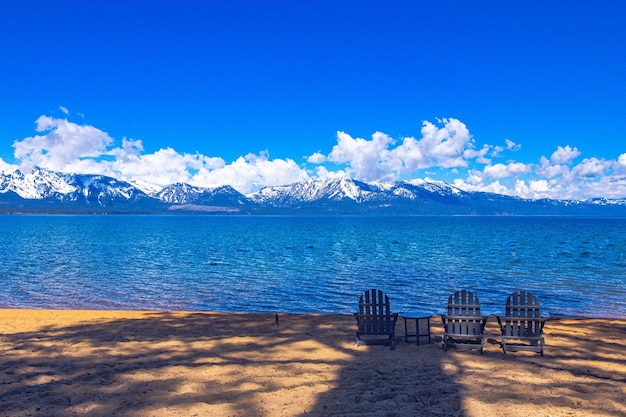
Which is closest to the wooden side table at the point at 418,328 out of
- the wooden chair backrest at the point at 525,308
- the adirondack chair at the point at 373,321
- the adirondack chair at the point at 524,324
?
the adirondack chair at the point at 373,321

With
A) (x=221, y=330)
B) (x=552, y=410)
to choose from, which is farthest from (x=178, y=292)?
(x=552, y=410)

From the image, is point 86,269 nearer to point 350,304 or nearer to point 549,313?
point 350,304

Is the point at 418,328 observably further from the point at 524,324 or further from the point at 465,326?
the point at 524,324

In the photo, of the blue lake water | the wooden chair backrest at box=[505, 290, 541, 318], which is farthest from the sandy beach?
the blue lake water

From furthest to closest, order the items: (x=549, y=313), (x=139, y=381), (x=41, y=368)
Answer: (x=549, y=313)
(x=41, y=368)
(x=139, y=381)

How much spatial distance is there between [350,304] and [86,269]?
26.5 meters

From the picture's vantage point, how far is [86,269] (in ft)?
126

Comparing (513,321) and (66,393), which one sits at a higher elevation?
(513,321)

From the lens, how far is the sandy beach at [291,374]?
8.26 m

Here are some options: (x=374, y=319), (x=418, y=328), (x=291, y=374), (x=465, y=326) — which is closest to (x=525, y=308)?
(x=465, y=326)

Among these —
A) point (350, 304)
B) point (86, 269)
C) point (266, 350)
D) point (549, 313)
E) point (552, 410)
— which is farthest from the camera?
point (86, 269)

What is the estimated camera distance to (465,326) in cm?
1236

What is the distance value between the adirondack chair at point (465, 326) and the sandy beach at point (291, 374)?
38 cm

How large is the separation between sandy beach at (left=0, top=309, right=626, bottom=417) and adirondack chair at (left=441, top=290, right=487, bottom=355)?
0.38 metres
